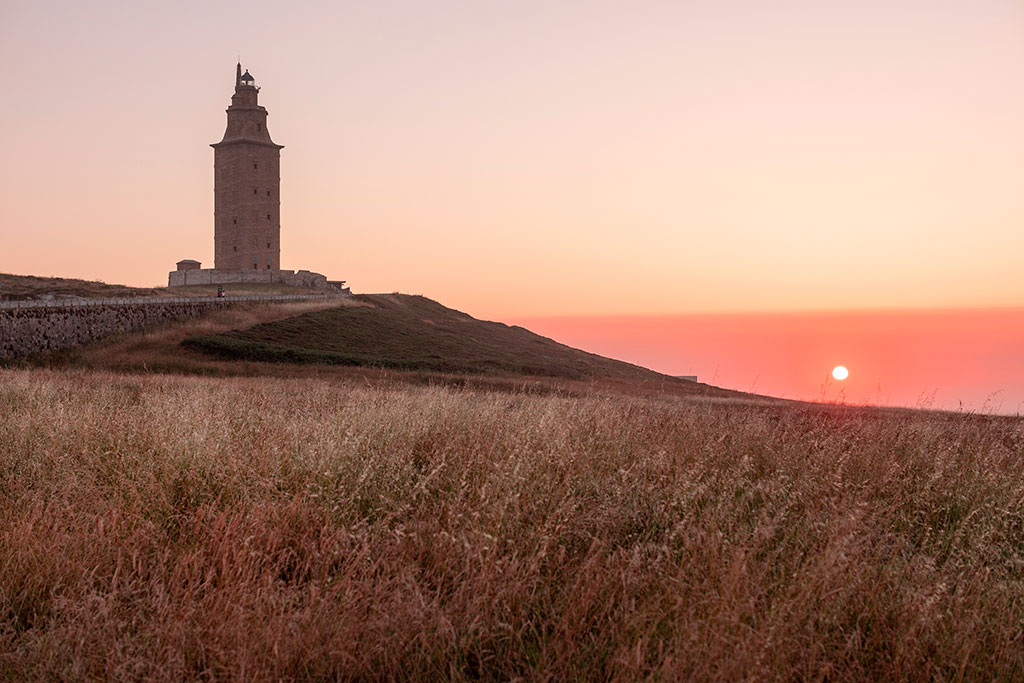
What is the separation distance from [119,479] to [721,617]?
16.6ft

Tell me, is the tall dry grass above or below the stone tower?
below

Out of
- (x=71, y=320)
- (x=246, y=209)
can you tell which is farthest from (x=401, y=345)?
(x=246, y=209)

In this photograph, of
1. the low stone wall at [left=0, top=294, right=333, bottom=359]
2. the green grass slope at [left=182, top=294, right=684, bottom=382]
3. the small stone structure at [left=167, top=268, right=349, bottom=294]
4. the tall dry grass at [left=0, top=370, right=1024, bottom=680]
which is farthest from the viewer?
the small stone structure at [left=167, top=268, right=349, bottom=294]

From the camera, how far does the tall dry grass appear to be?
12.4 feet

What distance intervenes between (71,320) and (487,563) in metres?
34.5

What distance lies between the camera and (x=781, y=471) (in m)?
6.59

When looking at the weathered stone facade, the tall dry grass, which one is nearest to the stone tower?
the weathered stone facade

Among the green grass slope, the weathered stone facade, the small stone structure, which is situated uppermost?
the weathered stone facade

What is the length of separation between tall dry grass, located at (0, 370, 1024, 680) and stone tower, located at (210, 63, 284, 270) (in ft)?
228

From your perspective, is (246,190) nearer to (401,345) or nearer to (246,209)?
(246,209)

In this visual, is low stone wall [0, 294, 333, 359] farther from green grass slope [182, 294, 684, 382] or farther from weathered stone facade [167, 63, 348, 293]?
weathered stone facade [167, 63, 348, 293]

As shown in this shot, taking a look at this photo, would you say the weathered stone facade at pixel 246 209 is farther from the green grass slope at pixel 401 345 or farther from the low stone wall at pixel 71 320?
the low stone wall at pixel 71 320

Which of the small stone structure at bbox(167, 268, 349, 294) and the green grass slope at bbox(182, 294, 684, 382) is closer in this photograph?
the green grass slope at bbox(182, 294, 684, 382)

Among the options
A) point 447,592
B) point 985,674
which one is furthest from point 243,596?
point 985,674
